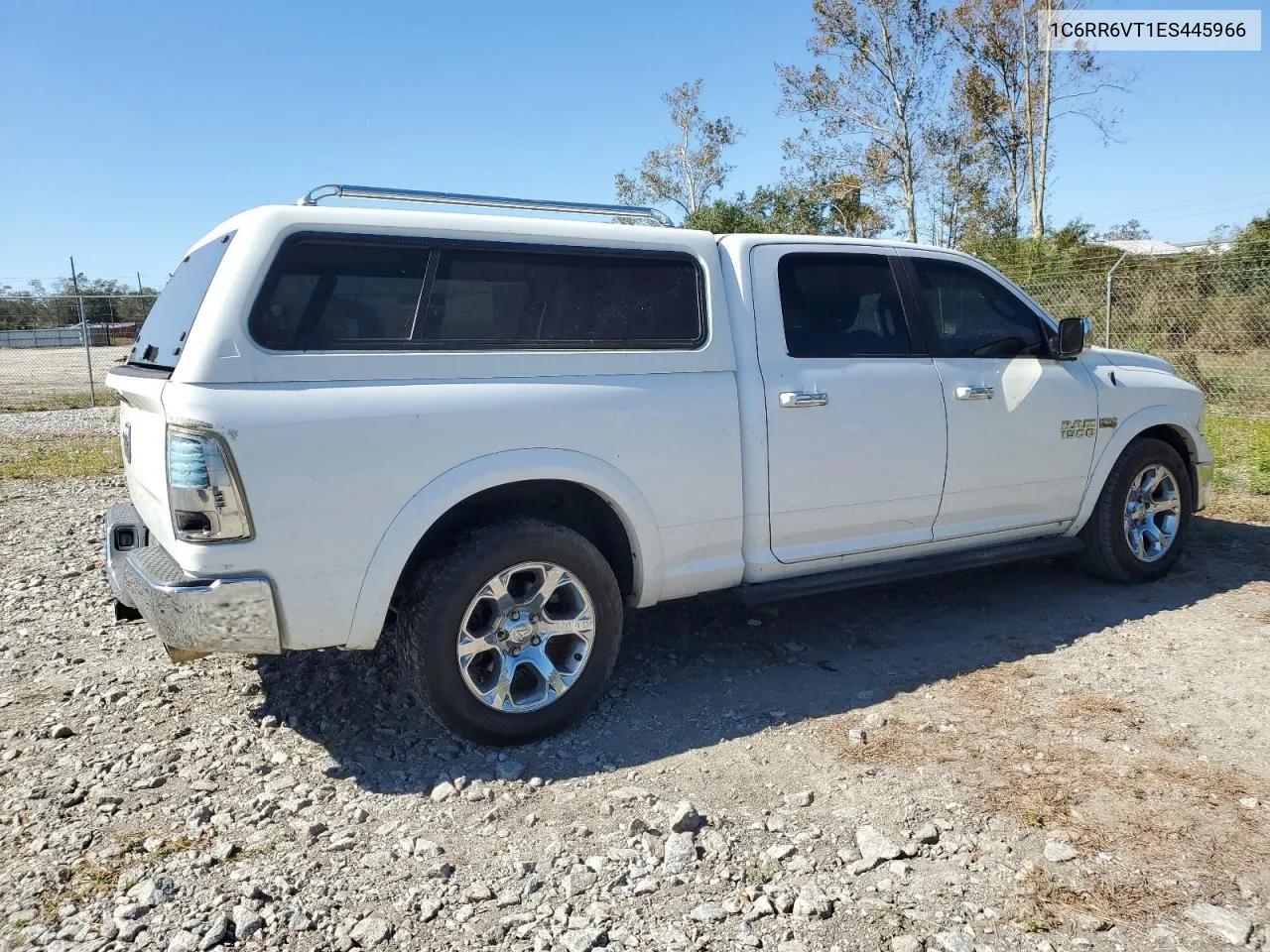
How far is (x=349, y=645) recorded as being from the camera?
322 centimetres

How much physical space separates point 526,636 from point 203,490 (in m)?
1.24

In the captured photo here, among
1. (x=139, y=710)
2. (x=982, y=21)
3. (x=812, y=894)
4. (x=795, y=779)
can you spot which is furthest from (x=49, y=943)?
(x=982, y=21)

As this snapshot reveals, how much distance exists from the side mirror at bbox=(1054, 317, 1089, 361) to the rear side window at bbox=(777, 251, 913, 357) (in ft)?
3.18

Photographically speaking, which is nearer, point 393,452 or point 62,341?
point 393,452

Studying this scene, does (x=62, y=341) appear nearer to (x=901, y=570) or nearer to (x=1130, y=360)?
(x=901, y=570)

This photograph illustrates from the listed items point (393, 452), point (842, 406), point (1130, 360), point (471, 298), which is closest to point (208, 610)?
point (393, 452)

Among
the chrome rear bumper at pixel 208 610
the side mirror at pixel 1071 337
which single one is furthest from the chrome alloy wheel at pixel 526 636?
the side mirror at pixel 1071 337

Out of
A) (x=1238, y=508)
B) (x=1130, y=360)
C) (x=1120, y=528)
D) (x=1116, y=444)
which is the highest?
(x=1130, y=360)

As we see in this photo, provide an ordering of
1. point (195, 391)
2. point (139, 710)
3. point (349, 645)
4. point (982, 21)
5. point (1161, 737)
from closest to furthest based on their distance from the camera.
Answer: point (195, 391), point (349, 645), point (1161, 737), point (139, 710), point (982, 21)

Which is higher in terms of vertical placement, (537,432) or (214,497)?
(537,432)

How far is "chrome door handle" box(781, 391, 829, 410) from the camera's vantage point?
3896mm

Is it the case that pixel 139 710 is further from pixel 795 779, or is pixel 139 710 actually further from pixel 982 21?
pixel 982 21

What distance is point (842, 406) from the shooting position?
159 inches

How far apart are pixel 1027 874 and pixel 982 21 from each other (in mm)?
31873
